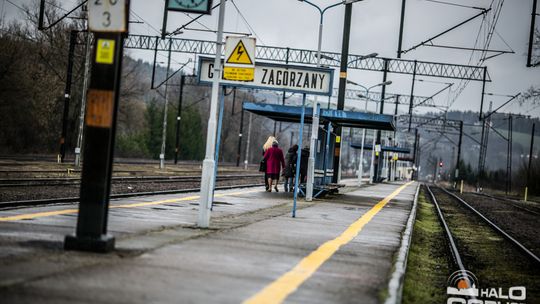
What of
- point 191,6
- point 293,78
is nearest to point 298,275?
point 191,6

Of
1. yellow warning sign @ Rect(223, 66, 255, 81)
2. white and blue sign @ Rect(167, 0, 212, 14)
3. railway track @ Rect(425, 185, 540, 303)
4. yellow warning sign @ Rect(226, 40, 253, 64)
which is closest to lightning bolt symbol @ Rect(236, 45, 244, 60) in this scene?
yellow warning sign @ Rect(226, 40, 253, 64)

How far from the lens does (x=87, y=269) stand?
6.29 metres

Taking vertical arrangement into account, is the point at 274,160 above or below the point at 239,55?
below

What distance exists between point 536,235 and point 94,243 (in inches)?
662

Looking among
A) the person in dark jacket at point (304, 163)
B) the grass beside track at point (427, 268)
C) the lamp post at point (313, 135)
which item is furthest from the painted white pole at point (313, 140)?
the grass beside track at point (427, 268)

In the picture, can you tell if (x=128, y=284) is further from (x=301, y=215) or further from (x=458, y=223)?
(x=458, y=223)

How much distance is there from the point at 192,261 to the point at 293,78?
740 centimetres

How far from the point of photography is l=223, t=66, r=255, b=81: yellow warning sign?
1156 cm

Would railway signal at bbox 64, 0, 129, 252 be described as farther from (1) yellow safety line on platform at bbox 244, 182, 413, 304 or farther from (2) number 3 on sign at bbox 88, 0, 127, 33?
(1) yellow safety line on platform at bbox 244, 182, 413, 304

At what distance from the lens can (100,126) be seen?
292 inches

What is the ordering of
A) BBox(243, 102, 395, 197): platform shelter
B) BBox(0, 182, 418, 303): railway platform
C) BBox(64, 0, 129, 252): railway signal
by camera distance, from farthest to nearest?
1. BBox(243, 102, 395, 197): platform shelter
2. BBox(64, 0, 129, 252): railway signal
3. BBox(0, 182, 418, 303): railway platform

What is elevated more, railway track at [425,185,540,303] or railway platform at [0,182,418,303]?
railway platform at [0,182,418,303]

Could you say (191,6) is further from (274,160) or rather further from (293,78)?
(274,160)

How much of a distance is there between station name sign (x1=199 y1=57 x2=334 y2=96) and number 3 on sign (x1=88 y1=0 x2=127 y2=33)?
20.3 feet
